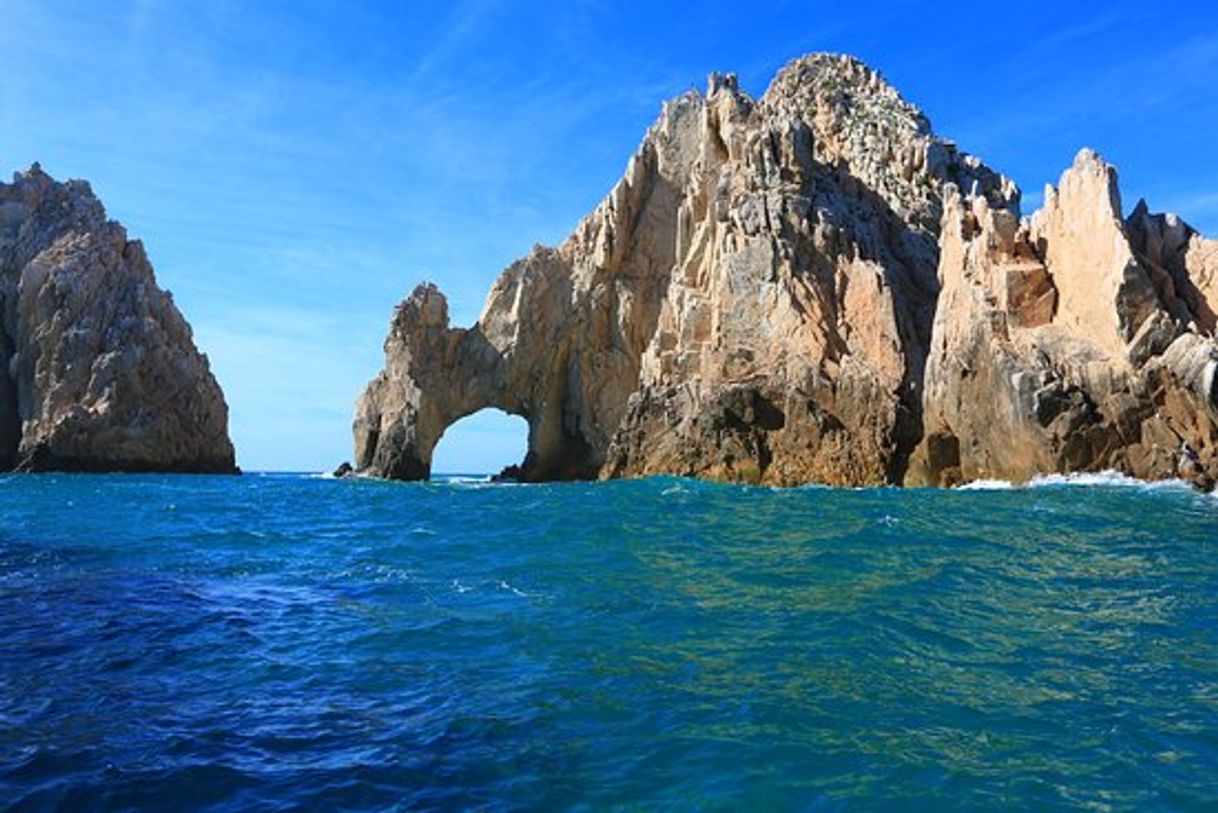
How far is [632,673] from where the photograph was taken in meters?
10.8

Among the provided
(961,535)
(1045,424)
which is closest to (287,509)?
(961,535)

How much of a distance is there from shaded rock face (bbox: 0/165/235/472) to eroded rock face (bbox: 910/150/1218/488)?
6912 centimetres

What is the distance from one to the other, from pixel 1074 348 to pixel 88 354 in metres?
79.0

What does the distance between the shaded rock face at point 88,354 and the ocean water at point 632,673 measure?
67.2m

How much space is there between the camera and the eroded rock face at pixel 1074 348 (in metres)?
34.5

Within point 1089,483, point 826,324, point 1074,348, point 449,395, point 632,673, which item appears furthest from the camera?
point 449,395

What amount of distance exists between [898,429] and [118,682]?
132ft

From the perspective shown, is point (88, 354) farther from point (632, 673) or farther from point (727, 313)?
point (632, 673)

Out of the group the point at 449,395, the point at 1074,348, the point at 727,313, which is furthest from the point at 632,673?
the point at 449,395

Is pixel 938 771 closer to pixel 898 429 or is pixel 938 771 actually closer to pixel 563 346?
pixel 898 429

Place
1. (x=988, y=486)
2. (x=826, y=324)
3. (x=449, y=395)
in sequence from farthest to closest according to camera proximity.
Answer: (x=449, y=395)
(x=826, y=324)
(x=988, y=486)

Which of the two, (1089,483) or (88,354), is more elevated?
(88,354)

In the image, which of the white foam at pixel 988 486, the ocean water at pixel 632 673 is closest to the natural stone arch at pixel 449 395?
the white foam at pixel 988 486

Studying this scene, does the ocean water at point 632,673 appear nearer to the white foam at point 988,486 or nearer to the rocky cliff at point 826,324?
the white foam at point 988,486
